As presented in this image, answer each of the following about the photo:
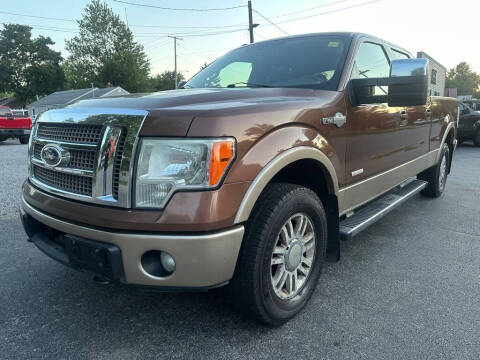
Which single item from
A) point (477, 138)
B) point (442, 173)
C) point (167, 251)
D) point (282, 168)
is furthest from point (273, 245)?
point (477, 138)

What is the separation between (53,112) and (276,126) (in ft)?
4.45

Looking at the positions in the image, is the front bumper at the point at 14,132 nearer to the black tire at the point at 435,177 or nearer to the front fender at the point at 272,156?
the black tire at the point at 435,177

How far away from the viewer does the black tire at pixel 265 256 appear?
1964 mm

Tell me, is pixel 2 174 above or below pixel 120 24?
below

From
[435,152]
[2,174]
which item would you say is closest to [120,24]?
[2,174]

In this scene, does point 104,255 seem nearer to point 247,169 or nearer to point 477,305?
point 247,169

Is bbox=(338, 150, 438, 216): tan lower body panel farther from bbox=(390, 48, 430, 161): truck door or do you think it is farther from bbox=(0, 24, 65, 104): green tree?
bbox=(0, 24, 65, 104): green tree

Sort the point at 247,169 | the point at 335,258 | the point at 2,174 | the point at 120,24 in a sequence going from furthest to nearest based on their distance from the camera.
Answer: the point at 120,24, the point at 2,174, the point at 335,258, the point at 247,169

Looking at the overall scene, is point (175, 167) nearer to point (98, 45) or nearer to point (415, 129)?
point (415, 129)

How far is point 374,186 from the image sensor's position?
3.29 metres

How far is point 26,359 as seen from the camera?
1954 millimetres

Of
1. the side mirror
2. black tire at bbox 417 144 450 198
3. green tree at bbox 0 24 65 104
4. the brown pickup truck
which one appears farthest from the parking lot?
green tree at bbox 0 24 65 104

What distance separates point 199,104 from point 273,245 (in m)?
0.88

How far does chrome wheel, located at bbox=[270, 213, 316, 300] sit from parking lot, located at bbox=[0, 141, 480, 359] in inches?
8.7
